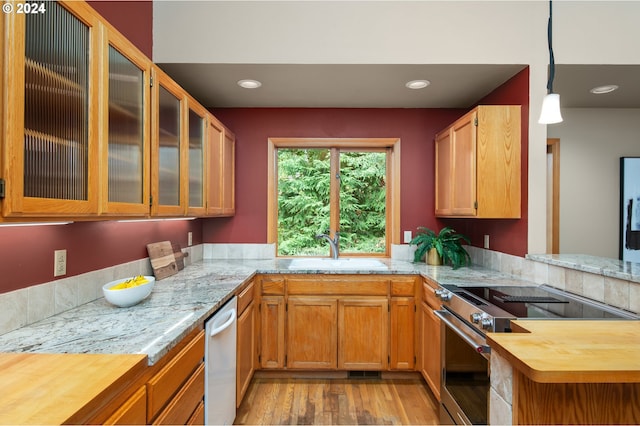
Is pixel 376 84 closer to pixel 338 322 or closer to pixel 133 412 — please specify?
pixel 338 322

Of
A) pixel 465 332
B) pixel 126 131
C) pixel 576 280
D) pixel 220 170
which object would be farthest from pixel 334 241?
pixel 126 131

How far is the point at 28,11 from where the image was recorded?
2.99 feet

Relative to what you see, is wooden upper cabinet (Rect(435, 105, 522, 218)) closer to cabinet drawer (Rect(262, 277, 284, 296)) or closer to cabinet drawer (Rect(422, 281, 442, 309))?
cabinet drawer (Rect(422, 281, 442, 309))

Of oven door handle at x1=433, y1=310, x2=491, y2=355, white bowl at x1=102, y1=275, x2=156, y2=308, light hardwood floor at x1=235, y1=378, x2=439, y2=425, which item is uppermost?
Result: white bowl at x1=102, y1=275, x2=156, y2=308

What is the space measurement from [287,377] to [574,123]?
3.53 metres

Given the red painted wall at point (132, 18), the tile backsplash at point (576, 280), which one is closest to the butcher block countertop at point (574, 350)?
the tile backsplash at point (576, 280)

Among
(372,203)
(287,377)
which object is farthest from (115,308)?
(372,203)

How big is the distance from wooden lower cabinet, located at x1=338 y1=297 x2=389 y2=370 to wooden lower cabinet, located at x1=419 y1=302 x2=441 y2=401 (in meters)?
0.27

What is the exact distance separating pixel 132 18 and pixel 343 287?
228 cm

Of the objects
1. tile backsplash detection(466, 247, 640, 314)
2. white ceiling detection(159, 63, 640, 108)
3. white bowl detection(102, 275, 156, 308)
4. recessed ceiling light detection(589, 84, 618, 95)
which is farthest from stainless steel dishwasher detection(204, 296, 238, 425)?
recessed ceiling light detection(589, 84, 618, 95)

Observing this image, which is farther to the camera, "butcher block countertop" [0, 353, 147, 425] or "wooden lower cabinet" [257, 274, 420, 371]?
"wooden lower cabinet" [257, 274, 420, 371]

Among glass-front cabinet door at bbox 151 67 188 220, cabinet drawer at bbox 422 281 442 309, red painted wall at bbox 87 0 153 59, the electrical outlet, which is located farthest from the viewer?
cabinet drawer at bbox 422 281 442 309

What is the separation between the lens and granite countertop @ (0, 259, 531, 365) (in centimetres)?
104

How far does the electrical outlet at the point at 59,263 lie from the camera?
139 centimetres
